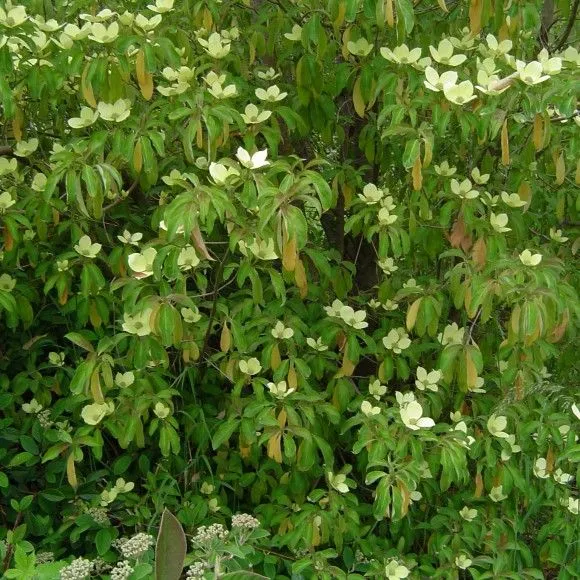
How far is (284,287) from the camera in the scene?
6.54 ft

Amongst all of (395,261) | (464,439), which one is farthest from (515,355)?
(395,261)

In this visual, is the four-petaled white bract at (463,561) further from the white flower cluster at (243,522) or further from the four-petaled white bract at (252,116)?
the four-petaled white bract at (252,116)

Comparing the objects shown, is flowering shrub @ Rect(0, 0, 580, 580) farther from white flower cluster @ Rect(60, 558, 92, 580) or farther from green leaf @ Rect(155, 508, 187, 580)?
green leaf @ Rect(155, 508, 187, 580)

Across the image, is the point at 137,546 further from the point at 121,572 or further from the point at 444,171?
the point at 444,171

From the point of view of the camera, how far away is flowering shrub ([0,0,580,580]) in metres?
1.86

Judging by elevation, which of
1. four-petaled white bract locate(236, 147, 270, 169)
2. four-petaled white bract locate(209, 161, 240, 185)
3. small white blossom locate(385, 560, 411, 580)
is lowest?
small white blossom locate(385, 560, 411, 580)

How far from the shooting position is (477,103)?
1.88m

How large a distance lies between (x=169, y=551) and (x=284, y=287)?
740 millimetres

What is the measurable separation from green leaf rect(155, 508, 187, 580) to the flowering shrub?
0.24m

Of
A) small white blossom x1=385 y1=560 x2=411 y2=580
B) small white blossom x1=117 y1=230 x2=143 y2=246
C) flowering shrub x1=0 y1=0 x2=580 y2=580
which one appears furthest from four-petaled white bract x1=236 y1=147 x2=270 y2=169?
small white blossom x1=385 y1=560 x2=411 y2=580

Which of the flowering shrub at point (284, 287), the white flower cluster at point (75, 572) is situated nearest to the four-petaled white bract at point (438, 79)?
the flowering shrub at point (284, 287)

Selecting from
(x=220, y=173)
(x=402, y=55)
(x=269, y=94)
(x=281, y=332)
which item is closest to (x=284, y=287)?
(x=281, y=332)

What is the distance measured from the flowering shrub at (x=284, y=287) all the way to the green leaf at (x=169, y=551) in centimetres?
24

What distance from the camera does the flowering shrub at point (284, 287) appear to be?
1863 mm
